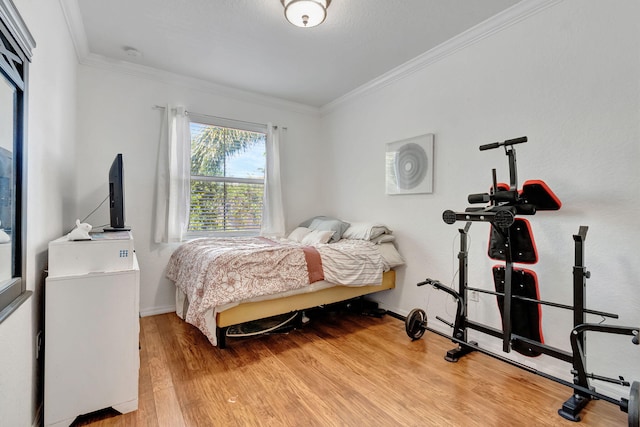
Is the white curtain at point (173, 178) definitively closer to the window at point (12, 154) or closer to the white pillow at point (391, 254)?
the window at point (12, 154)

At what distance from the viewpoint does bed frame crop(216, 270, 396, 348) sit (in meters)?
2.30

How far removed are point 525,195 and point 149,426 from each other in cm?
253

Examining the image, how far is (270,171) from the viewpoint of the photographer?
393cm

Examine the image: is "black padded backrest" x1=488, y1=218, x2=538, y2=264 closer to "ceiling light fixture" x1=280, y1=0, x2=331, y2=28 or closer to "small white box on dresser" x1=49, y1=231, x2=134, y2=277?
"ceiling light fixture" x1=280, y1=0, x2=331, y2=28

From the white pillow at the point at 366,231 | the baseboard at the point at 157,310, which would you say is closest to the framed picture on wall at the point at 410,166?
the white pillow at the point at 366,231

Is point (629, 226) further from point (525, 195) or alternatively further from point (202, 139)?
point (202, 139)

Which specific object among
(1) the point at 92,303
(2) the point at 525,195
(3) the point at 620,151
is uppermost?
(3) the point at 620,151

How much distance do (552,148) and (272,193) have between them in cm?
288

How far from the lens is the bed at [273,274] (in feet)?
7.40

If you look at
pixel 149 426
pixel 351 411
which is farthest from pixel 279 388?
pixel 149 426

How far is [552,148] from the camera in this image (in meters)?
2.08

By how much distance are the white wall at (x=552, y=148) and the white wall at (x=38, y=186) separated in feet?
9.20

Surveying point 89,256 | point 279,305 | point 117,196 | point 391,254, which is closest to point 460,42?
point 391,254

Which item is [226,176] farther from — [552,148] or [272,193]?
[552,148]
